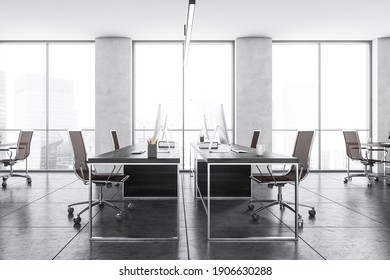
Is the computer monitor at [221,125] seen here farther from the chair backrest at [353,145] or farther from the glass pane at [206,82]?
the glass pane at [206,82]

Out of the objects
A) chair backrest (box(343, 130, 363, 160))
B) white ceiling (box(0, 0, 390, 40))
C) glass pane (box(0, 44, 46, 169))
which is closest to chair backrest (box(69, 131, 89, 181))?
white ceiling (box(0, 0, 390, 40))

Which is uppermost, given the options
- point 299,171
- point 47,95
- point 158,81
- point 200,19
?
point 200,19

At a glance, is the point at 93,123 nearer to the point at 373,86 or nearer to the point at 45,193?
the point at 45,193

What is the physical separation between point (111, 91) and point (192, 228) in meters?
5.50

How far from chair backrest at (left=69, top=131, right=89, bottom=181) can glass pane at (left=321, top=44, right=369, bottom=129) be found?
21.6 ft

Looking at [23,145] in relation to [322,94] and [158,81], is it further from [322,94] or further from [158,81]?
[322,94]

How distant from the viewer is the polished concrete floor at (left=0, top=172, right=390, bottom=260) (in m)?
3.03

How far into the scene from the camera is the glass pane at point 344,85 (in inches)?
352

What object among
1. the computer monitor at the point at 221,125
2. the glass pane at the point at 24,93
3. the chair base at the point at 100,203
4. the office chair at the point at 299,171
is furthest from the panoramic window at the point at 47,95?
the office chair at the point at 299,171

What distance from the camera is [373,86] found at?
8750 millimetres

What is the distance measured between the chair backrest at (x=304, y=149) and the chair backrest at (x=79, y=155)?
8.38 feet

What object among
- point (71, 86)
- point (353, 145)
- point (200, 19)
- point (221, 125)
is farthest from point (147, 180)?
point (71, 86)

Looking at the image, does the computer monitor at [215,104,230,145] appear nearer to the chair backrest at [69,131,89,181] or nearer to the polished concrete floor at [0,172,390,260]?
the polished concrete floor at [0,172,390,260]

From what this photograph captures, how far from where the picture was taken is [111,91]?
8.45m
